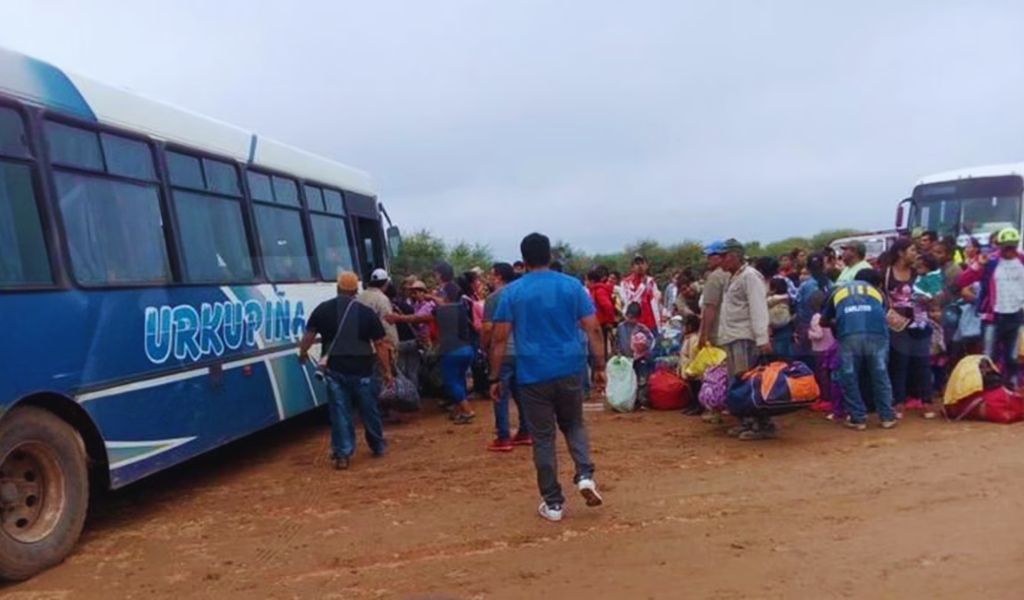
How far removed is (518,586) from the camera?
505 centimetres

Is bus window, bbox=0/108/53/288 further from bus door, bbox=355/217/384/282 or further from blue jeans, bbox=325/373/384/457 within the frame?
bus door, bbox=355/217/384/282

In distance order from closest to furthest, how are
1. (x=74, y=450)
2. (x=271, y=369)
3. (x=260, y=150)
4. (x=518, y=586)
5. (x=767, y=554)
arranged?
(x=518, y=586) → (x=767, y=554) → (x=74, y=450) → (x=271, y=369) → (x=260, y=150)

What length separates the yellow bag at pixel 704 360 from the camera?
9.90m

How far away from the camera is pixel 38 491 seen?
5801mm

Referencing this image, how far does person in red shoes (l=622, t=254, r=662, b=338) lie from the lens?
516 inches

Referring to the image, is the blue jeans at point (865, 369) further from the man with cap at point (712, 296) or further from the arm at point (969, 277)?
the arm at point (969, 277)

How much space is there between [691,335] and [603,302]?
103 inches

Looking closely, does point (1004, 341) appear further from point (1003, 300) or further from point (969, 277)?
point (969, 277)

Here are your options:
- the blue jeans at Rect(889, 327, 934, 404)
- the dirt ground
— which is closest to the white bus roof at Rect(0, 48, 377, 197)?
the dirt ground

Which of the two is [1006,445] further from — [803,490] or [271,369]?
[271,369]

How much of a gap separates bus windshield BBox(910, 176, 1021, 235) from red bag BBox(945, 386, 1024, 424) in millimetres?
8868

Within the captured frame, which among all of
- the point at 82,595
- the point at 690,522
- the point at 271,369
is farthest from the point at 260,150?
the point at 690,522

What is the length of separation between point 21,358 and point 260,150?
4286 mm

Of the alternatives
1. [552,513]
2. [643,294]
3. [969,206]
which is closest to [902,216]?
[969,206]
